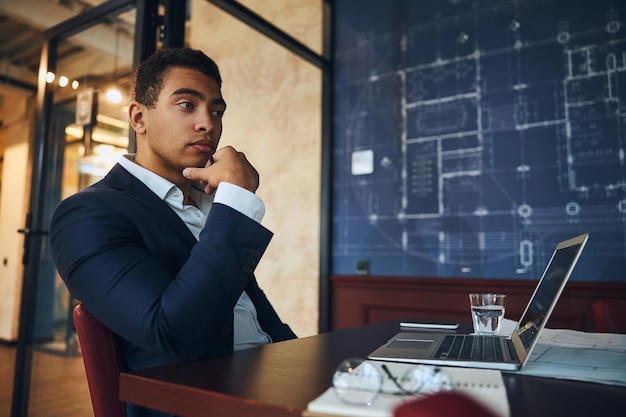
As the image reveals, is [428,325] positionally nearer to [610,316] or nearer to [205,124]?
[610,316]

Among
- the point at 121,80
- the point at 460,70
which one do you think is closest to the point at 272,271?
the point at 121,80

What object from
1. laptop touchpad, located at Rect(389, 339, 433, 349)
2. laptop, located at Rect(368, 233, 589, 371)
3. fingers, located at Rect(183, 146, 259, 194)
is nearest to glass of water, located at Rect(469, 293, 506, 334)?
laptop, located at Rect(368, 233, 589, 371)

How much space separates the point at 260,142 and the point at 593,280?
2.26 metres

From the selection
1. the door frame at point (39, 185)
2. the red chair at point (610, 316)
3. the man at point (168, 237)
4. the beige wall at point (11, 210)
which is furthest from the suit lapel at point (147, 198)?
the beige wall at point (11, 210)

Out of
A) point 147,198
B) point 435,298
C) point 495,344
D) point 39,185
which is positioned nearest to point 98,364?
point 147,198

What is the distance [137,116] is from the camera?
1361mm

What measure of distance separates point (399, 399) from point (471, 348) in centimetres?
42

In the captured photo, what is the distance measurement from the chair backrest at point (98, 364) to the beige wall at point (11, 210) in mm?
4684

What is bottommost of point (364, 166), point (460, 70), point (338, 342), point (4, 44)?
point (338, 342)

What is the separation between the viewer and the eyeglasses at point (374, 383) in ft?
1.89

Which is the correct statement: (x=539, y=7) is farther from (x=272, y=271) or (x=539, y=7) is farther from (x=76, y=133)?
(x=76, y=133)

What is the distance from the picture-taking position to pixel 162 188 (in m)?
1.22

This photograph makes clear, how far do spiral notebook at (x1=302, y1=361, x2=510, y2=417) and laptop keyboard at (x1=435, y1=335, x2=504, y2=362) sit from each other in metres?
0.11

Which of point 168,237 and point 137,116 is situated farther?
point 137,116
